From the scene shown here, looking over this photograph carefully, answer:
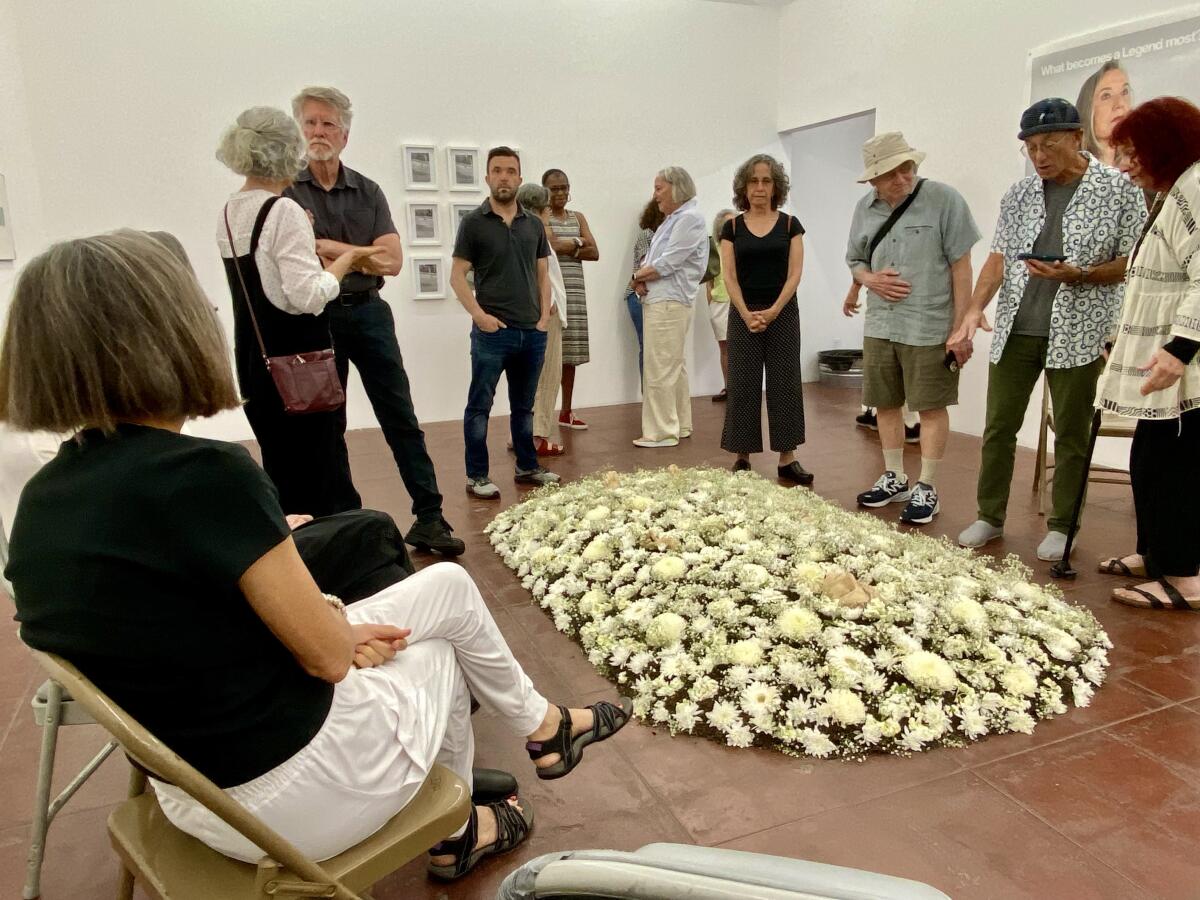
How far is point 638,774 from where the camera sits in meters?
2.21

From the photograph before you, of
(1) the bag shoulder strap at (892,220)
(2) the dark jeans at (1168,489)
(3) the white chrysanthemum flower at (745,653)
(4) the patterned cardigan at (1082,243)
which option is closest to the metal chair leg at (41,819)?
(3) the white chrysanthemum flower at (745,653)

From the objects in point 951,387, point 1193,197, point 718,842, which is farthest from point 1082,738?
point 951,387

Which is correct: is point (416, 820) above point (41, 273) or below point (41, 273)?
below

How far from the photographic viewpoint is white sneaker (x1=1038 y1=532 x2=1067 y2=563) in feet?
11.7

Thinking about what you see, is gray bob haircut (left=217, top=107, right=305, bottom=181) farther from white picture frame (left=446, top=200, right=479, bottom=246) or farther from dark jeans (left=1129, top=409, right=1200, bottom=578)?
white picture frame (left=446, top=200, right=479, bottom=246)

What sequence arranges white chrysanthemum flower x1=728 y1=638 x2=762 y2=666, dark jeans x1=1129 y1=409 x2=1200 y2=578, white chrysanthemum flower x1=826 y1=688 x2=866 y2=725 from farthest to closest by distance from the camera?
dark jeans x1=1129 y1=409 x2=1200 y2=578, white chrysanthemum flower x1=728 y1=638 x2=762 y2=666, white chrysanthemum flower x1=826 y1=688 x2=866 y2=725

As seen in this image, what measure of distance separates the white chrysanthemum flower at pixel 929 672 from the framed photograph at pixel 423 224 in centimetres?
538

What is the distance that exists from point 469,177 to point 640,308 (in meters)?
1.78

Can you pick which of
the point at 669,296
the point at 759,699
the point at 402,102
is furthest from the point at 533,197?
the point at 759,699

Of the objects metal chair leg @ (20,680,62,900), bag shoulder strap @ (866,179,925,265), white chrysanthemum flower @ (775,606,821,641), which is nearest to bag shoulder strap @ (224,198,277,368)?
metal chair leg @ (20,680,62,900)

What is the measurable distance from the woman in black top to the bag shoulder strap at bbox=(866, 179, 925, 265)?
507mm

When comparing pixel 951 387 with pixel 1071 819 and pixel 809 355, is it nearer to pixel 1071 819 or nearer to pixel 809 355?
pixel 1071 819

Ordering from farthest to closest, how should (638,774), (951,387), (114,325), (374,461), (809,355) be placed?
(809,355), (374,461), (951,387), (638,774), (114,325)

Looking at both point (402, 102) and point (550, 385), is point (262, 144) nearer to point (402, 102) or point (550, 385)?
point (550, 385)
